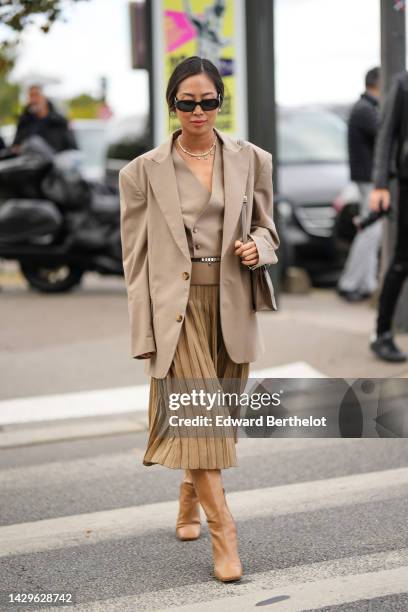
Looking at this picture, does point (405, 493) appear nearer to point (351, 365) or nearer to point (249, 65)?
point (351, 365)

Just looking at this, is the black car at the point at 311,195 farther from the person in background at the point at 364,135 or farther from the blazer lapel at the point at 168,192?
the blazer lapel at the point at 168,192

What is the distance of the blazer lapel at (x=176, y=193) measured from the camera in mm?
4387

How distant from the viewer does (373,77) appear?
10828 millimetres

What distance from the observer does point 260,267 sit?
178 inches

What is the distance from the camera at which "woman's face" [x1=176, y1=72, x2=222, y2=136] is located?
4.36 meters

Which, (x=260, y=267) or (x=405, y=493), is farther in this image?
(x=405, y=493)

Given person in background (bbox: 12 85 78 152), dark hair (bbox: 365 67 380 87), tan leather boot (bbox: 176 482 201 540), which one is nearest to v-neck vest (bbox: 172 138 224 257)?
tan leather boot (bbox: 176 482 201 540)

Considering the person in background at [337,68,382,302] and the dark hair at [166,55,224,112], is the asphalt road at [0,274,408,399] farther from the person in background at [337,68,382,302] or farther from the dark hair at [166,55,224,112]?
the dark hair at [166,55,224,112]

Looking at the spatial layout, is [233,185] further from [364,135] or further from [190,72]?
[364,135]

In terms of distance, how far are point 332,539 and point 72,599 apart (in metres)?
1.17

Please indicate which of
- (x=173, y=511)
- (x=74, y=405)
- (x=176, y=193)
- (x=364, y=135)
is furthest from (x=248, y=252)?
(x=364, y=135)

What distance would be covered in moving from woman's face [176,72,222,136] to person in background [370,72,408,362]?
371 centimetres

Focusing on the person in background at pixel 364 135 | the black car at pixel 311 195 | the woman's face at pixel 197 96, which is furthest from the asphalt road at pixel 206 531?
the black car at pixel 311 195

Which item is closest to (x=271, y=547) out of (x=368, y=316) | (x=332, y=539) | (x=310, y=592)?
(x=332, y=539)
